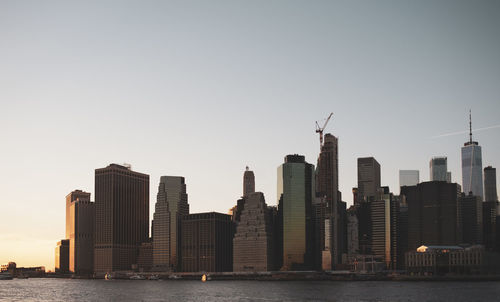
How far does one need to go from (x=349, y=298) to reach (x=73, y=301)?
75.3 m

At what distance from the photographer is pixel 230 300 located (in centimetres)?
17950

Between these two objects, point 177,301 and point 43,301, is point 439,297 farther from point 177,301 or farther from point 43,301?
point 43,301

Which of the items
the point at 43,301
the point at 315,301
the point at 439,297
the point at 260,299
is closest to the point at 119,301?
the point at 43,301

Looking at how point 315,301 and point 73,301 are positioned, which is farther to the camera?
point 73,301

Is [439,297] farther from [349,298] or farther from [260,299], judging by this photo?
[260,299]

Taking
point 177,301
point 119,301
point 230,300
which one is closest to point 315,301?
point 230,300

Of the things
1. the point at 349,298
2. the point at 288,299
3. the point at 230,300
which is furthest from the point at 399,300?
the point at 230,300

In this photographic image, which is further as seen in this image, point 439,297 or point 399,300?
point 439,297

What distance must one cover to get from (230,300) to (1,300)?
204 feet

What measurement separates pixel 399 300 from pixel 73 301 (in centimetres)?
8728

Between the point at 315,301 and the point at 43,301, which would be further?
the point at 43,301

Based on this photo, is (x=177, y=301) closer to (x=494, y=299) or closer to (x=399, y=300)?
(x=399, y=300)

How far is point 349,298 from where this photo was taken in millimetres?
181375

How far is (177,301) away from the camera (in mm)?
177375
